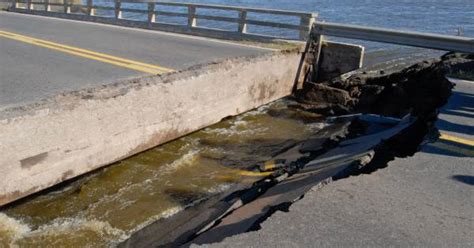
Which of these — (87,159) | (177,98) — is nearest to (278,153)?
(177,98)

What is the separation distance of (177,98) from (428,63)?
746 cm

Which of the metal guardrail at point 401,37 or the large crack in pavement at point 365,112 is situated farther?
the metal guardrail at point 401,37

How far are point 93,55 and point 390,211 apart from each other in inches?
308

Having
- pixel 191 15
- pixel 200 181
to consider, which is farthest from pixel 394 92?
pixel 191 15

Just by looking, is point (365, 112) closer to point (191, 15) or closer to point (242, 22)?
point (242, 22)

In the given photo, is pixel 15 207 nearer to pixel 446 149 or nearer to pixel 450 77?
pixel 446 149

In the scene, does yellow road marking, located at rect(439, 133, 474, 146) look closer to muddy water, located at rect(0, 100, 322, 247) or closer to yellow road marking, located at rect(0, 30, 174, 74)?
muddy water, located at rect(0, 100, 322, 247)

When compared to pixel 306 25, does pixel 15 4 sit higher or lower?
lower

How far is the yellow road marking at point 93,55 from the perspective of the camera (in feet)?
29.9

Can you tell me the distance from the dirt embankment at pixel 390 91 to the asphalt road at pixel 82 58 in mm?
1805

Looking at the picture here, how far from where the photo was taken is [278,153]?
27.0ft

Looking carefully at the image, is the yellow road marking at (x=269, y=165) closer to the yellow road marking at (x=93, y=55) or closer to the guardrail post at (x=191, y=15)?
the yellow road marking at (x=93, y=55)

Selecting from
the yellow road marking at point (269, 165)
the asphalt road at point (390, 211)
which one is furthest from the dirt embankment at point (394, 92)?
the asphalt road at point (390, 211)

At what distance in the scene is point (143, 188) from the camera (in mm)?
6828
